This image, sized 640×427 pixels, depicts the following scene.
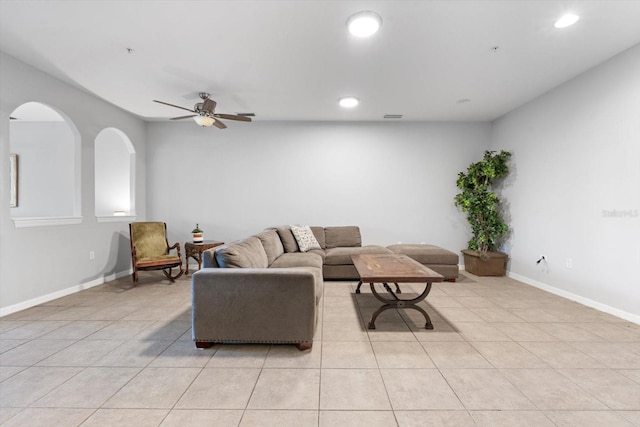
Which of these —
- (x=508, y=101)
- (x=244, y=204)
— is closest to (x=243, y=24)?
(x=244, y=204)

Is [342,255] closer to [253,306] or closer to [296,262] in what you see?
[296,262]

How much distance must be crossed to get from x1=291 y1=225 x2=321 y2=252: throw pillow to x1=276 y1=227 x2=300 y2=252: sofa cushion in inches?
2.7

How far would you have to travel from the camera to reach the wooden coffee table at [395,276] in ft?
7.71

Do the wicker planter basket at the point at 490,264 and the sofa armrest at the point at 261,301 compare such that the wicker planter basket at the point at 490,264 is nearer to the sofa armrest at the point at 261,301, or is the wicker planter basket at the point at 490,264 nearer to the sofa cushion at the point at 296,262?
the sofa cushion at the point at 296,262

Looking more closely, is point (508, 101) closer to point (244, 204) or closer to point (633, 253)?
point (633, 253)

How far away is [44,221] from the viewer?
126 inches

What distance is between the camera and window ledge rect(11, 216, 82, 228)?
2.95 metres

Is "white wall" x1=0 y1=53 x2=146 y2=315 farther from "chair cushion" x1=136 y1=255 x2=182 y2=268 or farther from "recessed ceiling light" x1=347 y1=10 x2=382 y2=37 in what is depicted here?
"recessed ceiling light" x1=347 y1=10 x2=382 y2=37

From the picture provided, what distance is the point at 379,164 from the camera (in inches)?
201

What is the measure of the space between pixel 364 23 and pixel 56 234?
425 cm

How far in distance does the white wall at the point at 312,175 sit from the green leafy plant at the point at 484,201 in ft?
1.23

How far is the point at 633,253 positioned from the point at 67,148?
8.32 m

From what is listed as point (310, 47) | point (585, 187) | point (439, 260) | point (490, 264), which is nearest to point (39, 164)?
point (310, 47)

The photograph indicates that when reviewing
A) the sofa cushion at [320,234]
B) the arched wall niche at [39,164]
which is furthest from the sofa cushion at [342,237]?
the arched wall niche at [39,164]
